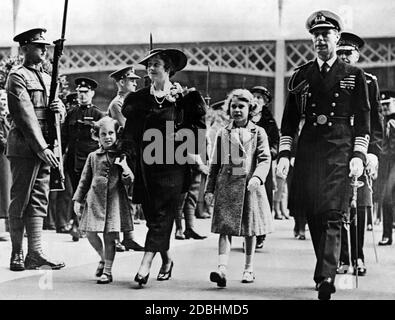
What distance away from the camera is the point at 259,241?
23.7ft

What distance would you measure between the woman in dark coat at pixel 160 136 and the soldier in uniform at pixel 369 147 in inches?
44.8

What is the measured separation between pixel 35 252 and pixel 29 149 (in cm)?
74

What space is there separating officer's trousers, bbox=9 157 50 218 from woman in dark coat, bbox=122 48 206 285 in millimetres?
848

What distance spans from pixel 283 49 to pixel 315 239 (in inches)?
215

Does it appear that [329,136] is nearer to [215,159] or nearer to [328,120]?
[328,120]

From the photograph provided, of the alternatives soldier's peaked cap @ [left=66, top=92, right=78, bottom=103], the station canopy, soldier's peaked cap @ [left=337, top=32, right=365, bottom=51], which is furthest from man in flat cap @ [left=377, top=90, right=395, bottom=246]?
soldier's peaked cap @ [left=66, top=92, right=78, bottom=103]

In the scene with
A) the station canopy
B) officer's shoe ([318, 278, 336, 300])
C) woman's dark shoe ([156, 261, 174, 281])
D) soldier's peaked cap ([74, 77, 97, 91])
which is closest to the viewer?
officer's shoe ([318, 278, 336, 300])

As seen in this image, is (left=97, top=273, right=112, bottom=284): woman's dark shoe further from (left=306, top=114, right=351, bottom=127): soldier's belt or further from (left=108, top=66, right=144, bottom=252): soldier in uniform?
(left=306, top=114, right=351, bottom=127): soldier's belt

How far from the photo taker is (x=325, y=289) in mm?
4621

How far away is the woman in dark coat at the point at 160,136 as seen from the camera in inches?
204

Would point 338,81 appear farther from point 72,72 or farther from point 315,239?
point 72,72

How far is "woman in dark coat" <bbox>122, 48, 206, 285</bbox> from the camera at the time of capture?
204 inches

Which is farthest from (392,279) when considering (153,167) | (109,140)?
(109,140)
